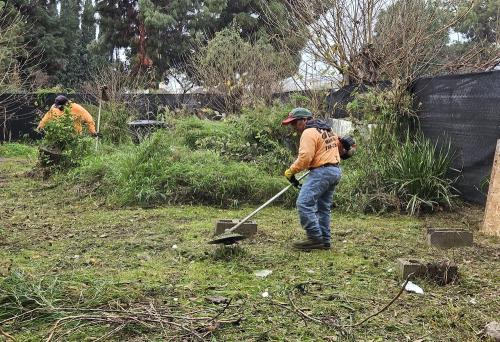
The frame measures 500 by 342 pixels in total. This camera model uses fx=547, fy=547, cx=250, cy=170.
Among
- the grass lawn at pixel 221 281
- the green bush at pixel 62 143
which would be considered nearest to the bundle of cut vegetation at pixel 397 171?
the grass lawn at pixel 221 281

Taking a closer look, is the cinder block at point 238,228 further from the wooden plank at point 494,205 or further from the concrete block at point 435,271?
the wooden plank at point 494,205

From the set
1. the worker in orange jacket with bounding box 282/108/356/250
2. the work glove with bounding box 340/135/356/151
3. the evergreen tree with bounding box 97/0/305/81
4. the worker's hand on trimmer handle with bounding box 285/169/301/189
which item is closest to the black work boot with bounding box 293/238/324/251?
the worker in orange jacket with bounding box 282/108/356/250

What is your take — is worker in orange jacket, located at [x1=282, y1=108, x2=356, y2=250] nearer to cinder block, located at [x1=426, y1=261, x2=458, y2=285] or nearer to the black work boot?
the black work boot

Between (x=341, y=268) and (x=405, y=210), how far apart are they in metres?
2.95

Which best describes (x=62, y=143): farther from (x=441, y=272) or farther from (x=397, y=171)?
(x=441, y=272)

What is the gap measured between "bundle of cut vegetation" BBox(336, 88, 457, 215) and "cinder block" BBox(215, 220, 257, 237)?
6.79 ft

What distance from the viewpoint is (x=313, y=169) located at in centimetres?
571

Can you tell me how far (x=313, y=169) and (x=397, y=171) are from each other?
8.24 ft

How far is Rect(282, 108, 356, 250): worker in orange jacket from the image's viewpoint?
18.3ft

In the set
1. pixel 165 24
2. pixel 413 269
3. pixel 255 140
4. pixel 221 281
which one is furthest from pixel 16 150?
pixel 165 24

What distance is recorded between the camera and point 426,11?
34.8 ft

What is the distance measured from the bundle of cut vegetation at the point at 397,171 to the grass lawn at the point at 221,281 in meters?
0.31

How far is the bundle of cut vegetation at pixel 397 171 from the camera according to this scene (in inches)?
300

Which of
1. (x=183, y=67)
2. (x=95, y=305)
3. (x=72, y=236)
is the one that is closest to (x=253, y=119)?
(x=72, y=236)
